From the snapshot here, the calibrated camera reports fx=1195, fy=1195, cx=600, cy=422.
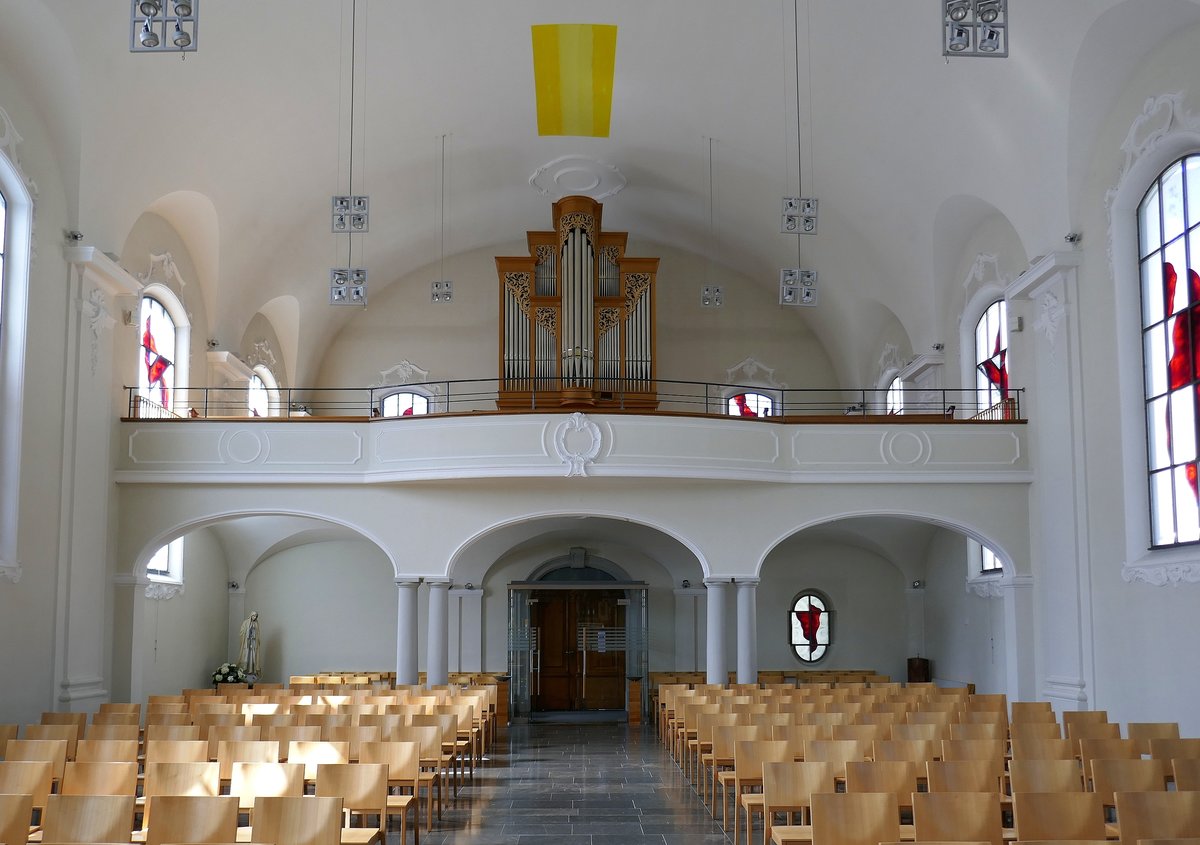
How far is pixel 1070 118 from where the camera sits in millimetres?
13984

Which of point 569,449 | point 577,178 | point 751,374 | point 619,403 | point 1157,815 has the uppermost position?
point 577,178

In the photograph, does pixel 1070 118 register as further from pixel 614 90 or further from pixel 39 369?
pixel 39 369

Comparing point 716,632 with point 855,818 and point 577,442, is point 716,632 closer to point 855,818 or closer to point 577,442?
point 577,442

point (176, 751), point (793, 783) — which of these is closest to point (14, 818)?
point (176, 751)

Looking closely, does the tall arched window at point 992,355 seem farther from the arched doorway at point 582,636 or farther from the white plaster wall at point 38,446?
the white plaster wall at point 38,446

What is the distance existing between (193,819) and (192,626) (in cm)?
1388

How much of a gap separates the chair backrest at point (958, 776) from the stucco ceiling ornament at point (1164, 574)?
5.42 metres

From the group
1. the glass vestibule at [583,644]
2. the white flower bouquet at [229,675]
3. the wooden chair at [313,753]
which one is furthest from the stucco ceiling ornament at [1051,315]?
the white flower bouquet at [229,675]

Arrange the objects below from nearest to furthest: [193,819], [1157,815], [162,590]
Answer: [1157,815], [193,819], [162,590]

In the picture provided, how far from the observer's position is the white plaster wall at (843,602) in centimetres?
2181

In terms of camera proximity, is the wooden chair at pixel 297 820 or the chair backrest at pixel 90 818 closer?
the wooden chair at pixel 297 820

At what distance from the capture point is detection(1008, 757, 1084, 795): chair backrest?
24.6 ft

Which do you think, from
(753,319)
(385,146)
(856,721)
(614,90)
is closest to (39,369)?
(385,146)

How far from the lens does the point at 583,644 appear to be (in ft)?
74.3
